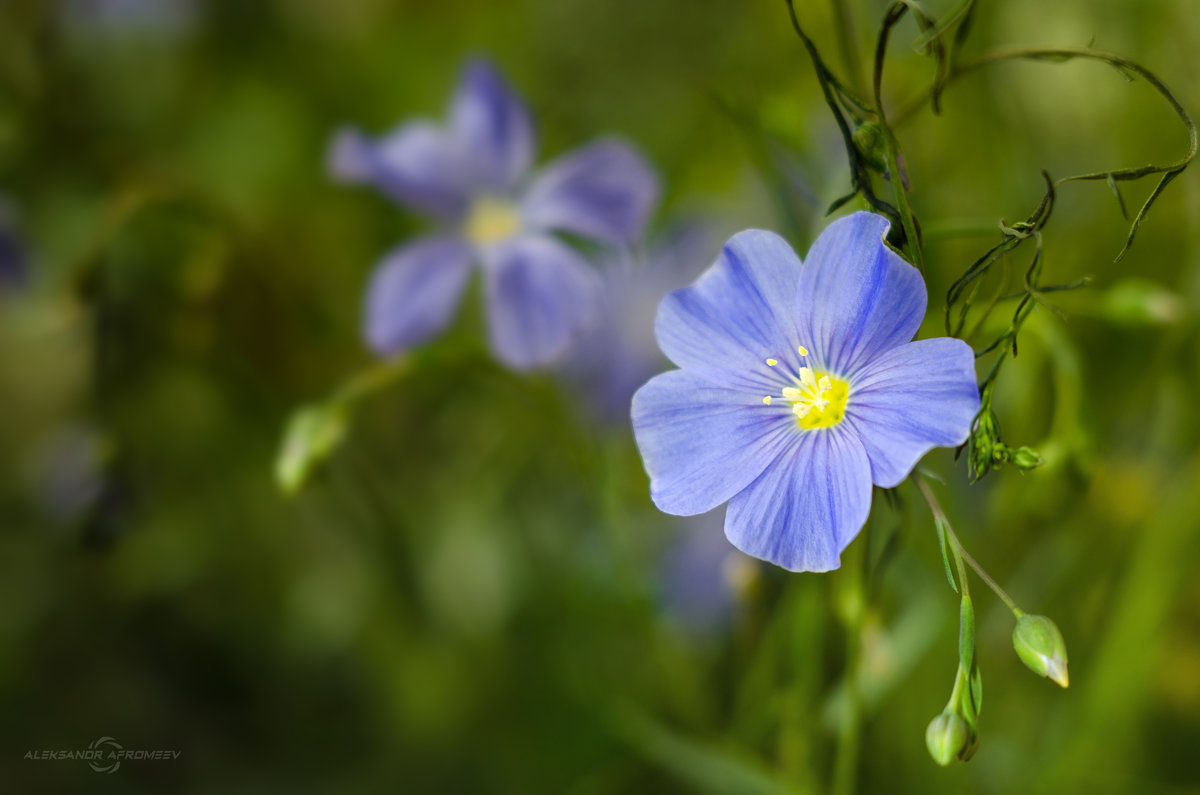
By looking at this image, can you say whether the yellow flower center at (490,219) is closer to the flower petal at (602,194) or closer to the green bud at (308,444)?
the flower petal at (602,194)

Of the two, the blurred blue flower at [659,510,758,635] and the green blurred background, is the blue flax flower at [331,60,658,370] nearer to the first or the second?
the green blurred background

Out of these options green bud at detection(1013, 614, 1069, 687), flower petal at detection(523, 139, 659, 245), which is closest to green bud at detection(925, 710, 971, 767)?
green bud at detection(1013, 614, 1069, 687)

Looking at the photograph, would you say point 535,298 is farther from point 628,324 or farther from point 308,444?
point 628,324

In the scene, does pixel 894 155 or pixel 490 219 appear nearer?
pixel 894 155

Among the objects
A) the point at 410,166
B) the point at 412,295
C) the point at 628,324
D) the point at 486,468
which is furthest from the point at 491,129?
the point at 486,468

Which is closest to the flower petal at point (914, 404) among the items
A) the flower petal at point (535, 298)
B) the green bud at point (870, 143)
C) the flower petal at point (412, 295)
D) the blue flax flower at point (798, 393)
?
the blue flax flower at point (798, 393)

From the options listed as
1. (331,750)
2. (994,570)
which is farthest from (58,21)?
(994,570)

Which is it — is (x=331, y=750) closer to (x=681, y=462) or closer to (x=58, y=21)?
(x=681, y=462)
